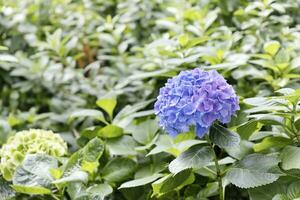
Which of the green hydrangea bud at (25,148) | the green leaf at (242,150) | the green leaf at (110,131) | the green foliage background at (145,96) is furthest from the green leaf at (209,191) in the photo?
the green hydrangea bud at (25,148)

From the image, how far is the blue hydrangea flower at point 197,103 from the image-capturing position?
1.17m

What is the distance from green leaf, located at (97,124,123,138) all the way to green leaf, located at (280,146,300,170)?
1.80 ft

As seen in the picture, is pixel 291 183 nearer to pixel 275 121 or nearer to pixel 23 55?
pixel 275 121

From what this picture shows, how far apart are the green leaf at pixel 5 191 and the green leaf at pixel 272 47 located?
88 centimetres

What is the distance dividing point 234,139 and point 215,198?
14.5 inches

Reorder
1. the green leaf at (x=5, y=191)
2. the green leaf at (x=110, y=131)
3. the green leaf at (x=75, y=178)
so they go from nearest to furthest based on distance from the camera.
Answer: the green leaf at (x=75, y=178) → the green leaf at (x=5, y=191) → the green leaf at (x=110, y=131)

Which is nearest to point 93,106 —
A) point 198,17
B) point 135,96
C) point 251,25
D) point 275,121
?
point 135,96

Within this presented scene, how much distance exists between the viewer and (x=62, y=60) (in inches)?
87.1

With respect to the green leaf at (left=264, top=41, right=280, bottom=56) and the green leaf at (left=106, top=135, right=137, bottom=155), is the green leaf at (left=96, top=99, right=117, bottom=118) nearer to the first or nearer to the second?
the green leaf at (left=106, top=135, right=137, bottom=155)

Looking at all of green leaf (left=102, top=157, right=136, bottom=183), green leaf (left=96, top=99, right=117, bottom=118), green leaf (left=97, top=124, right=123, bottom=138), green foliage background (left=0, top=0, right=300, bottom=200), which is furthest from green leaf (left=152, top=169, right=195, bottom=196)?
green leaf (left=96, top=99, right=117, bottom=118)

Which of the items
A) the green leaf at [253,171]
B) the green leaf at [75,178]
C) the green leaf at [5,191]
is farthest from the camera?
the green leaf at [5,191]

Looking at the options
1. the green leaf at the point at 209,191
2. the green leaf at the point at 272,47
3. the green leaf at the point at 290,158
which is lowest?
the green leaf at the point at 209,191

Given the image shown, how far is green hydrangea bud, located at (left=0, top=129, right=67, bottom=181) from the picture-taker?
1.54m

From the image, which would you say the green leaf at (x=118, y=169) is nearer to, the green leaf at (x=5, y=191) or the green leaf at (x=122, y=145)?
the green leaf at (x=122, y=145)
